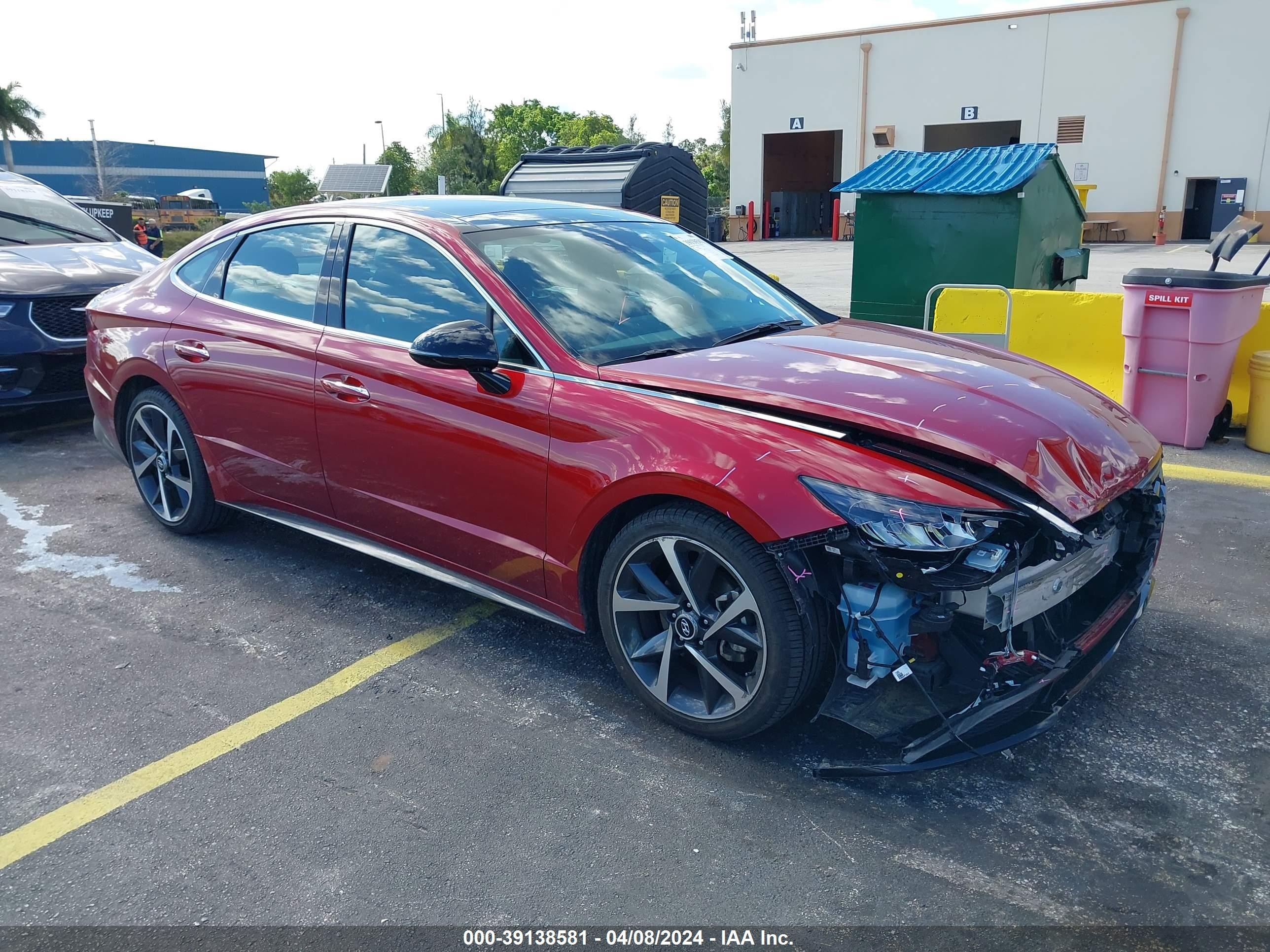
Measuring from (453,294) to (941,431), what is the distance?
1816 millimetres

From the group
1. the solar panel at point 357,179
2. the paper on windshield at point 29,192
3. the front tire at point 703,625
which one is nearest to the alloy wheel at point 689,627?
the front tire at point 703,625

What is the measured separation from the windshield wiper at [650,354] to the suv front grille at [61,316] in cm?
499

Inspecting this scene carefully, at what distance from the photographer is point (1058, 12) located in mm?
34188

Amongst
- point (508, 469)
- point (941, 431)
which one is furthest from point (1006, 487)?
point (508, 469)

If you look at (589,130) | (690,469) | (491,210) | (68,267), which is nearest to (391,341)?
(491,210)

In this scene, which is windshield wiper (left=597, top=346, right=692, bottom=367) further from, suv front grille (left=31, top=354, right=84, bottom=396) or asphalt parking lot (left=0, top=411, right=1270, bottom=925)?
suv front grille (left=31, top=354, right=84, bottom=396)

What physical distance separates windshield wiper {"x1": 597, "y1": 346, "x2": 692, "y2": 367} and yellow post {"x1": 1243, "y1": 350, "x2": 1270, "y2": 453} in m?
4.75

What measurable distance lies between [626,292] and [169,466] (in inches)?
104

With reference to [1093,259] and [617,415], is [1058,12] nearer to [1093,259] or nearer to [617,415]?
[1093,259]

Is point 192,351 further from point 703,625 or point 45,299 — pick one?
point 45,299

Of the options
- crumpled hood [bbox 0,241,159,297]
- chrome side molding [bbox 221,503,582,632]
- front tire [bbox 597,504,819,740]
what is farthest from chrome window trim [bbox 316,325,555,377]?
crumpled hood [bbox 0,241,159,297]

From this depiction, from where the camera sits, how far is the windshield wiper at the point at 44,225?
7676 mm

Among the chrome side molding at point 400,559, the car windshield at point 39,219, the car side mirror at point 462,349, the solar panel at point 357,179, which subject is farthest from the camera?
the solar panel at point 357,179

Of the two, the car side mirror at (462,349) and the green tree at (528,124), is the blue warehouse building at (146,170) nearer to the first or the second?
the green tree at (528,124)
